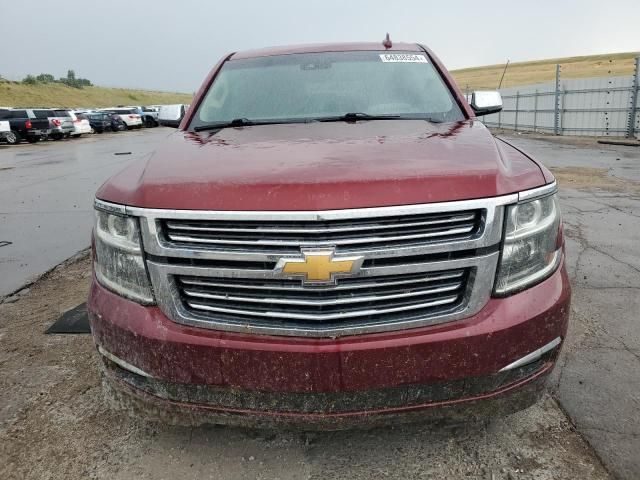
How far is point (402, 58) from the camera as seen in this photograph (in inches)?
139

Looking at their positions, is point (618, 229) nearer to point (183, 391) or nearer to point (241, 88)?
point (241, 88)

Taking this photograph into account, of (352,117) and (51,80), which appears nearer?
(352,117)

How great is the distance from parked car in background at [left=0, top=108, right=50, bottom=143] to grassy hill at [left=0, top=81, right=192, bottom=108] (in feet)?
91.2

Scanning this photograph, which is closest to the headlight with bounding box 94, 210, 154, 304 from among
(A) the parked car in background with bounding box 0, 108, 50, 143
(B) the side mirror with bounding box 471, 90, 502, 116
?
(B) the side mirror with bounding box 471, 90, 502, 116

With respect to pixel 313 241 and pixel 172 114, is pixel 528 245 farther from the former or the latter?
pixel 172 114

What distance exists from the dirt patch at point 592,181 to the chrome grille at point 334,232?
7683 millimetres

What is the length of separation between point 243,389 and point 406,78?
230 centimetres

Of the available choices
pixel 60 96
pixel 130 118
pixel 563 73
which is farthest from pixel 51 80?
pixel 563 73

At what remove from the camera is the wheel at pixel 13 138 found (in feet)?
85.9

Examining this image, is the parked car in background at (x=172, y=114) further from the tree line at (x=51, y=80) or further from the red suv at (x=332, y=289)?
the tree line at (x=51, y=80)

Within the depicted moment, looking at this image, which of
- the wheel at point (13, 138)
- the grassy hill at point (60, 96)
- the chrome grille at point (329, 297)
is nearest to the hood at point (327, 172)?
the chrome grille at point (329, 297)

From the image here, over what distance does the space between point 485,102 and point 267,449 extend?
2757mm

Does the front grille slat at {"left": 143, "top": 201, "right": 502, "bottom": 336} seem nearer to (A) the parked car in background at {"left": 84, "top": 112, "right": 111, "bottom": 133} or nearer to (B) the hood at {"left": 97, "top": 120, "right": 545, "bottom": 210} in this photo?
(B) the hood at {"left": 97, "top": 120, "right": 545, "bottom": 210}

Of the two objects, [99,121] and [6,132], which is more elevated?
[6,132]
